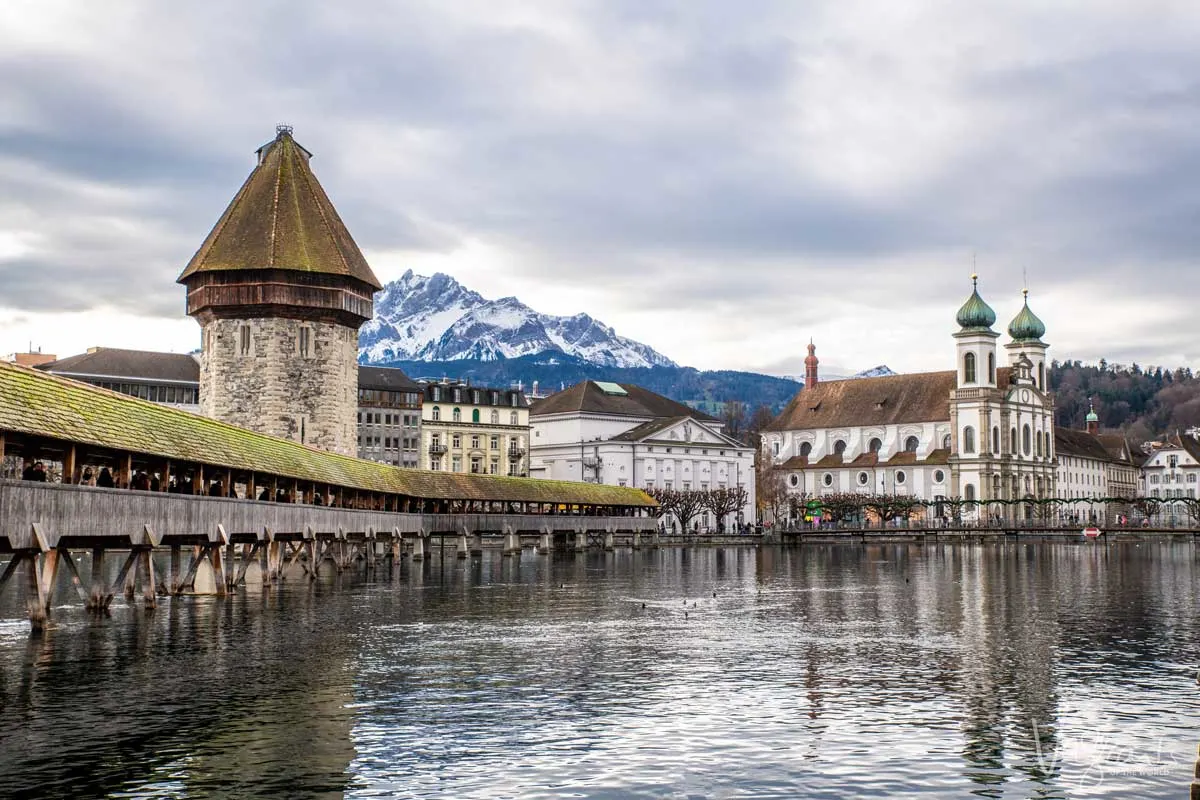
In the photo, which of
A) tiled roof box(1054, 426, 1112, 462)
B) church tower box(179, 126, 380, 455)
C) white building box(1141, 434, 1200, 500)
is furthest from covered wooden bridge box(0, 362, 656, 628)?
white building box(1141, 434, 1200, 500)

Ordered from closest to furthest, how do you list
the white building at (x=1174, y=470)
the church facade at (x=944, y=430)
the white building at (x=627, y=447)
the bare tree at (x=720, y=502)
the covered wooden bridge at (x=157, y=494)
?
1. the covered wooden bridge at (x=157, y=494)
2. the bare tree at (x=720, y=502)
3. the white building at (x=627, y=447)
4. the church facade at (x=944, y=430)
5. the white building at (x=1174, y=470)

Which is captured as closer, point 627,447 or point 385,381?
point 385,381

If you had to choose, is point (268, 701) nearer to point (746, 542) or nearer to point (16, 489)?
point (16, 489)

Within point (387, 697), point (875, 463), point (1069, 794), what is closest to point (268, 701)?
point (387, 697)

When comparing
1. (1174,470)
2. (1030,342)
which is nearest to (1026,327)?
(1030,342)

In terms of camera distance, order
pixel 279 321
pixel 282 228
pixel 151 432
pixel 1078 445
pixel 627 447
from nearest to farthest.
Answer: pixel 151 432, pixel 279 321, pixel 282 228, pixel 627 447, pixel 1078 445

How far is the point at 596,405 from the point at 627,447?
658cm

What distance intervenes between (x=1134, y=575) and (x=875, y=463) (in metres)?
93.1

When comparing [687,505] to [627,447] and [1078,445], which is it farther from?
[1078,445]

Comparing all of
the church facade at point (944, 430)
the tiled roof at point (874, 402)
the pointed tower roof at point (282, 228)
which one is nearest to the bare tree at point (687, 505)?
the church facade at point (944, 430)

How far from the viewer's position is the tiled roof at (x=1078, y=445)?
16744 centimetres

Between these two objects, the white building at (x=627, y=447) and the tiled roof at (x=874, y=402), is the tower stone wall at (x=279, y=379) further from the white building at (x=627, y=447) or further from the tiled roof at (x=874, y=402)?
the tiled roof at (x=874, y=402)

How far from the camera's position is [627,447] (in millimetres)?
126125

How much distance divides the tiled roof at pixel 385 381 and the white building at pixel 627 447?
582 inches
